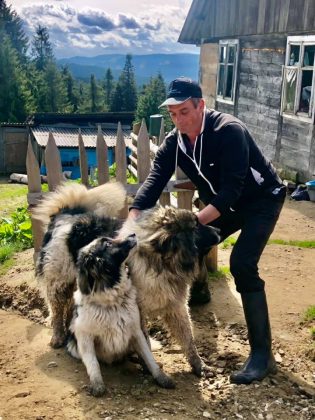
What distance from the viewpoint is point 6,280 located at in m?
5.84

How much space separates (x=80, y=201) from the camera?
4.46 metres

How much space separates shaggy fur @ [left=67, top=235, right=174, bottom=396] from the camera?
3477mm

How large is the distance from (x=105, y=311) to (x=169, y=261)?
0.61m

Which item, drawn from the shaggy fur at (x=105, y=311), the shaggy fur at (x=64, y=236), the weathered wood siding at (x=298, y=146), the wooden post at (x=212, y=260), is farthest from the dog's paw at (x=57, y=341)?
the weathered wood siding at (x=298, y=146)

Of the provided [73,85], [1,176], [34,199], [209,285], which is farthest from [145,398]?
[73,85]

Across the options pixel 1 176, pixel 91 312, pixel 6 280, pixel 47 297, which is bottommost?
pixel 1 176

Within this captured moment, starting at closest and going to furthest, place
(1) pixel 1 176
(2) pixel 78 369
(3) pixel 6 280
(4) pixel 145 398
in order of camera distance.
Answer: (4) pixel 145 398
(2) pixel 78 369
(3) pixel 6 280
(1) pixel 1 176

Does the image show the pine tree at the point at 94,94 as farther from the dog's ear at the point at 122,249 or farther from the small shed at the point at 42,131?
the dog's ear at the point at 122,249

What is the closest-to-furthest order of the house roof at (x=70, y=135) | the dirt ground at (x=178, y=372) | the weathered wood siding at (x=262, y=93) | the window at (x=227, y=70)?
the dirt ground at (x=178, y=372) < the weathered wood siding at (x=262, y=93) < the window at (x=227, y=70) < the house roof at (x=70, y=135)

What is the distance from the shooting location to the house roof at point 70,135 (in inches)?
1146

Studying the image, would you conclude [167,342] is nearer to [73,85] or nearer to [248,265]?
[248,265]

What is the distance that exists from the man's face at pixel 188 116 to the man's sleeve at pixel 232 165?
266 millimetres

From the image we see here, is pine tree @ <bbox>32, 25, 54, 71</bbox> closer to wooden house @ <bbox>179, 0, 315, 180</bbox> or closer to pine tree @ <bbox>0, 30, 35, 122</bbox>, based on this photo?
pine tree @ <bbox>0, 30, 35, 122</bbox>

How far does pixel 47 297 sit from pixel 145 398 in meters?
1.56
